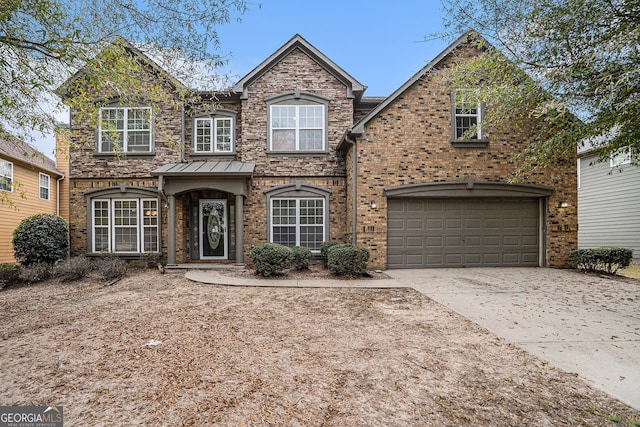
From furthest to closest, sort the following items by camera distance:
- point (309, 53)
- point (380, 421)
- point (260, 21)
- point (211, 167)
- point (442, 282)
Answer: point (309, 53)
point (211, 167)
point (442, 282)
point (260, 21)
point (380, 421)

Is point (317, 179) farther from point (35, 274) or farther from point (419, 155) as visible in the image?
point (35, 274)

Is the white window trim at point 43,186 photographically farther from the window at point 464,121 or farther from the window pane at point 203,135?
the window at point 464,121

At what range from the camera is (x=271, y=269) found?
923 cm

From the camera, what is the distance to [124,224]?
39.8ft

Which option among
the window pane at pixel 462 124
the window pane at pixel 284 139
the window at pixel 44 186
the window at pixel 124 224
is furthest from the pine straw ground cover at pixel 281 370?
the window at pixel 44 186

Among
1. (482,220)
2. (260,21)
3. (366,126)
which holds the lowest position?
(482,220)

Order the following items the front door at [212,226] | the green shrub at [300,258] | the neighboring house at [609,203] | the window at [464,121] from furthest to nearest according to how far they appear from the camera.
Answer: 1. the neighboring house at [609,203]
2. the front door at [212,226]
3. the window at [464,121]
4. the green shrub at [300,258]

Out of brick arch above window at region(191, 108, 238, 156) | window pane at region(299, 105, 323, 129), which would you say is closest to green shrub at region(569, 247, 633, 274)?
window pane at region(299, 105, 323, 129)

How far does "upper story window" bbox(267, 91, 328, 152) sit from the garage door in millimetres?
3841

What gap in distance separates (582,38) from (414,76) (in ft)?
16.4

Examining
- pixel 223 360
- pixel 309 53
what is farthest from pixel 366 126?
pixel 223 360

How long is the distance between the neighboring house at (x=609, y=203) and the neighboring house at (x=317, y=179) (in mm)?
5404

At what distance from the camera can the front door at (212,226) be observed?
40.7 ft

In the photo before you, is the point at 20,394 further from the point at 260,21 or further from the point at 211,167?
the point at 211,167
